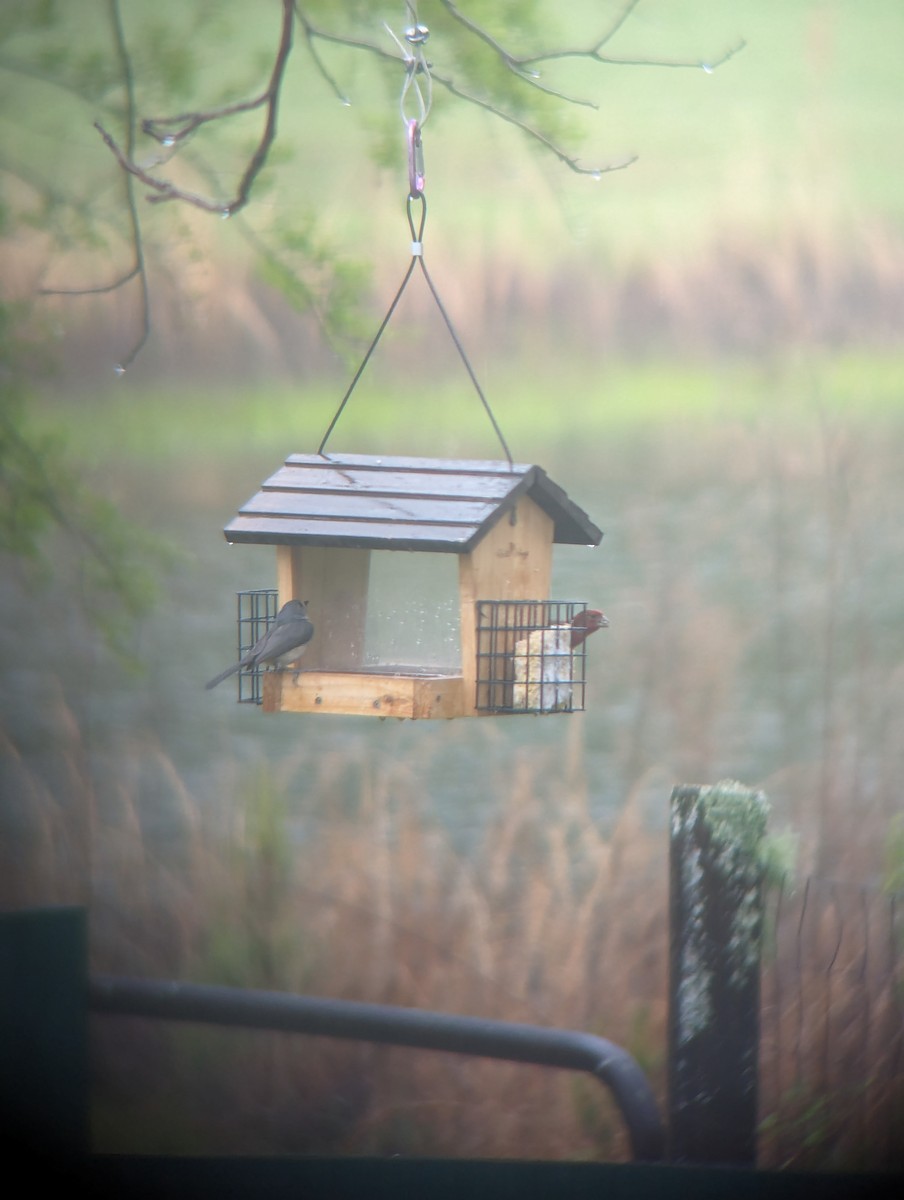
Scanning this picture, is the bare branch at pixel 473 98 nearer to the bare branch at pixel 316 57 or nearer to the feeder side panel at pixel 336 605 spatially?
the bare branch at pixel 316 57

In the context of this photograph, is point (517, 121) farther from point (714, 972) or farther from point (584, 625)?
point (714, 972)

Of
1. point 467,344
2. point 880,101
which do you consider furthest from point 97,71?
point 880,101

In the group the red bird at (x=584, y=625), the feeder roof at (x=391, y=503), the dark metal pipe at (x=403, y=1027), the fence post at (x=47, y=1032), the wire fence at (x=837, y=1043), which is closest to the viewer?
the feeder roof at (x=391, y=503)

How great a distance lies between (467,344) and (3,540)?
1131 mm

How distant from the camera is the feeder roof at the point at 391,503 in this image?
1821 millimetres

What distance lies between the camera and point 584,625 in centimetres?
201

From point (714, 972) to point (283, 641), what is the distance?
125 cm

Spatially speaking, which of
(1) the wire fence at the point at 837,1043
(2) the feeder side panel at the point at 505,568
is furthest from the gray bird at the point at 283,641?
(1) the wire fence at the point at 837,1043

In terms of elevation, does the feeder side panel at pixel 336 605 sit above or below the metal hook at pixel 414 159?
below

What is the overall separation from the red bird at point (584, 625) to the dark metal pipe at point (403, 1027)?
3.72 ft

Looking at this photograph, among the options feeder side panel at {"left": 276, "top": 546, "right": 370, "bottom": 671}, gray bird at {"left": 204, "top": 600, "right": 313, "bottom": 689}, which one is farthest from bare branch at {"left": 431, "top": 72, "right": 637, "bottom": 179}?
gray bird at {"left": 204, "top": 600, "right": 313, "bottom": 689}

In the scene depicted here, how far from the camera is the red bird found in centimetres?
197

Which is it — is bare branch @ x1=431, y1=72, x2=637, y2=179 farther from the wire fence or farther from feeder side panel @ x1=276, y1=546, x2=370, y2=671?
the wire fence

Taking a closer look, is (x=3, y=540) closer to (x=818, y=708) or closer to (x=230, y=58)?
(x=230, y=58)
